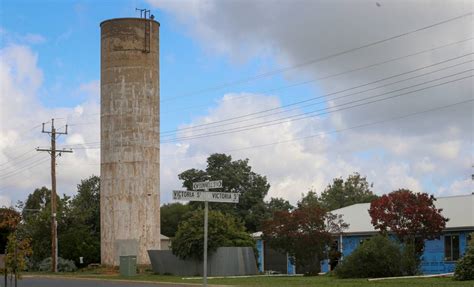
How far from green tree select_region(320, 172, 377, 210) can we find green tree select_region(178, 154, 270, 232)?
891 cm

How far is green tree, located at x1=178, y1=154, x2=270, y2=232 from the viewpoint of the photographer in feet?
261

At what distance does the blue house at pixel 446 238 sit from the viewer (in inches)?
1693

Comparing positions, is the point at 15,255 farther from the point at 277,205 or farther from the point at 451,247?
the point at 277,205

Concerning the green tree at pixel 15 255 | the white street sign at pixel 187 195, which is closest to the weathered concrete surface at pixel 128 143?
the green tree at pixel 15 255

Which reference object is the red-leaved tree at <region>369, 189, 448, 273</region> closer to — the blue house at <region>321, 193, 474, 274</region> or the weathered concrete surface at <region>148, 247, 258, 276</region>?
the blue house at <region>321, 193, 474, 274</region>

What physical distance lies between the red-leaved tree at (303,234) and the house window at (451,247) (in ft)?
21.6

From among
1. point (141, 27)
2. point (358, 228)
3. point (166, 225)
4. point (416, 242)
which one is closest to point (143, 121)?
point (141, 27)

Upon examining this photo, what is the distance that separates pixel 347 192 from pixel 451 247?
1798 inches

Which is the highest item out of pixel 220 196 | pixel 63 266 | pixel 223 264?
pixel 220 196

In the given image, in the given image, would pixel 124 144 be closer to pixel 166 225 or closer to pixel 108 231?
pixel 108 231

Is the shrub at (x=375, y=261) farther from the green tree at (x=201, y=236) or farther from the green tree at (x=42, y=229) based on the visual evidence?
the green tree at (x=42, y=229)

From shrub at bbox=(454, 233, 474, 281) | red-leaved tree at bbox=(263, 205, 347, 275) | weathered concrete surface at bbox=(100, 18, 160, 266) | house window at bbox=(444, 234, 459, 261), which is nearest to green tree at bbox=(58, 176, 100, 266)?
weathered concrete surface at bbox=(100, 18, 160, 266)

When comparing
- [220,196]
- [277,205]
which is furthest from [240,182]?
[220,196]

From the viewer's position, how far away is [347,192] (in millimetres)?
89312
